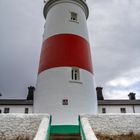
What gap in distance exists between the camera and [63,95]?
880 centimetres

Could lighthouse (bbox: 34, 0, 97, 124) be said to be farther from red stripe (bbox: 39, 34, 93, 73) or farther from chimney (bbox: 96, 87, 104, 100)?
chimney (bbox: 96, 87, 104, 100)

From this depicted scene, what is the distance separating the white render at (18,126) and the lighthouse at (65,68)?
2343 millimetres

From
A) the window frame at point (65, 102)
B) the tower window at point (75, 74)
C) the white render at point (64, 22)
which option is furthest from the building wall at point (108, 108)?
the window frame at point (65, 102)

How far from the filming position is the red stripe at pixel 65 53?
31.7 feet

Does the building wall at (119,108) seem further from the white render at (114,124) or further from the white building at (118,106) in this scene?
the white render at (114,124)

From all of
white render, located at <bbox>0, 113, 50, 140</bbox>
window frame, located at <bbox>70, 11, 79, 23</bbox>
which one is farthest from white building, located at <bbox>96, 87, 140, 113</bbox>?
white render, located at <bbox>0, 113, 50, 140</bbox>

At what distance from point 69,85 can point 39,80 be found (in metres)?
2.00

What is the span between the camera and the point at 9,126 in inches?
236

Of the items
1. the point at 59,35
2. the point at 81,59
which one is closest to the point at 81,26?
the point at 59,35

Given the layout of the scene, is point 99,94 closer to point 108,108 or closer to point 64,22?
point 108,108

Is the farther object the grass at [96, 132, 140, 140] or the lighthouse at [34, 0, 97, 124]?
the lighthouse at [34, 0, 97, 124]

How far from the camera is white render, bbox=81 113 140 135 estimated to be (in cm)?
634

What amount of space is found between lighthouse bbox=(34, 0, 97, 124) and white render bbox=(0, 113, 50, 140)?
2343 mm

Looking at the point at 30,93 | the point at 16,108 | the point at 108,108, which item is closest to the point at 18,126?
the point at 16,108
